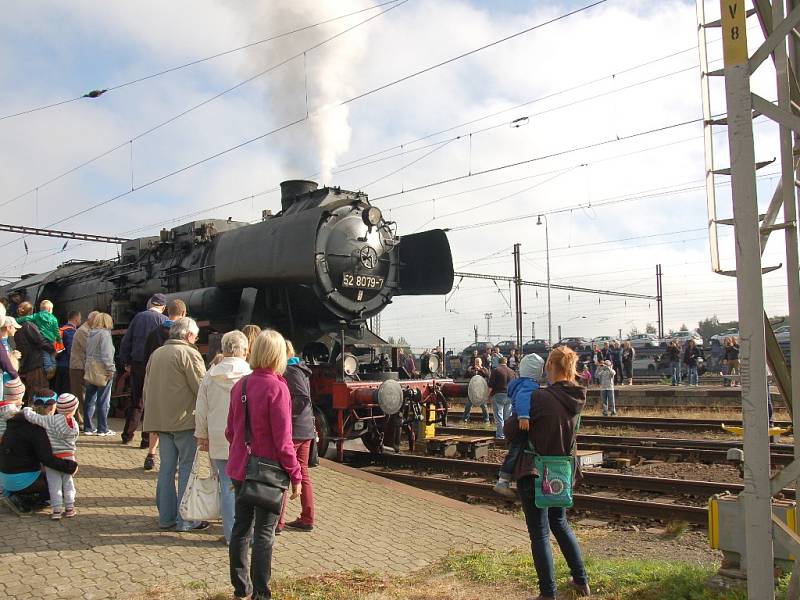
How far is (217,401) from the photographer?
16.6 ft

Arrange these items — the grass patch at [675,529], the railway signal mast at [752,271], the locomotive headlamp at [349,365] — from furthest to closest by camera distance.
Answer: the locomotive headlamp at [349,365] < the grass patch at [675,529] < the railway signal mast at [752,271]

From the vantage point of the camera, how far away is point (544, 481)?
4.30 metres

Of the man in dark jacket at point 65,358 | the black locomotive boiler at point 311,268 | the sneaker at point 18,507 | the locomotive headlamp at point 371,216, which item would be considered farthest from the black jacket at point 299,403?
the man in dark jacket at point 65,358

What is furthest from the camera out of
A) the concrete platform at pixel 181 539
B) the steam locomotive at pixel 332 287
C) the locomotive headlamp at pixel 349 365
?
the locomotive headlamp at pixel 349 365

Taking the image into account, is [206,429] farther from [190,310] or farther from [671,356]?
[671,356]

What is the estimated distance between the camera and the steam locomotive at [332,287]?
9.05m

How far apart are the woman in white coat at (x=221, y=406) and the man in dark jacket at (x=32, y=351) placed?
13.5ft

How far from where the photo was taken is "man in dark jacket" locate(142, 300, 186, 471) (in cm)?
645

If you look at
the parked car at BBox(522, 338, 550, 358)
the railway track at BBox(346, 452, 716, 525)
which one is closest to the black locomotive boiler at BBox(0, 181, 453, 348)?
the railway track at BBox(346, 452, 716, 525)

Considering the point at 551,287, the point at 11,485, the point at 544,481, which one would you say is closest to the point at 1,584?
the point at 11,485

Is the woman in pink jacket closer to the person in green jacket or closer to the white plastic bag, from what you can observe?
the white plastic bag

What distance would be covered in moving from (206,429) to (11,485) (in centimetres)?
181

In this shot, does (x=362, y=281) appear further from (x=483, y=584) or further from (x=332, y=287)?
(x=483, y=584)

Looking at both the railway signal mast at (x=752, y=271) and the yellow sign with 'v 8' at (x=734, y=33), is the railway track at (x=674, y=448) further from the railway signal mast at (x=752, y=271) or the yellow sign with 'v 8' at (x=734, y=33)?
the yellow sign with 'v 8' at (x=734, y=33)
